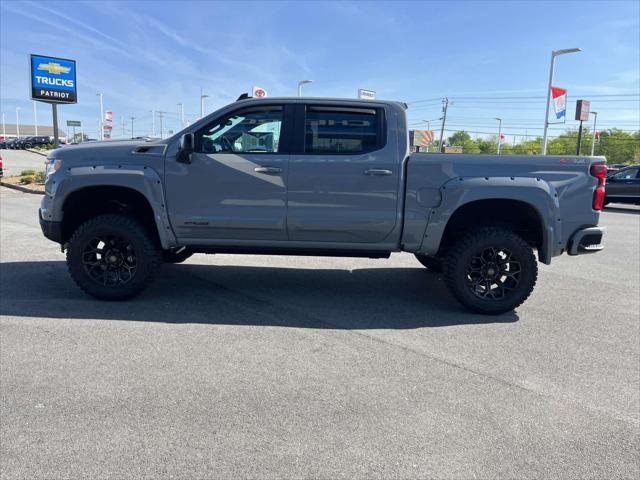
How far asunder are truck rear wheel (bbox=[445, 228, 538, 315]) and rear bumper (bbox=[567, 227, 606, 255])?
0.41 m

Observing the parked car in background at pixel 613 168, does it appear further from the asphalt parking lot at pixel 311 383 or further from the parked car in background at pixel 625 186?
the asphalt parking lot at pixel 311 383

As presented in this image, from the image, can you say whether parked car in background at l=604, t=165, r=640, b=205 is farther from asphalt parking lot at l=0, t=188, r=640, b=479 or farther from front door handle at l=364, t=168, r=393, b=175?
front door handle at l=364, t=168, r=393, b=175

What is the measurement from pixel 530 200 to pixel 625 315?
5.53ft

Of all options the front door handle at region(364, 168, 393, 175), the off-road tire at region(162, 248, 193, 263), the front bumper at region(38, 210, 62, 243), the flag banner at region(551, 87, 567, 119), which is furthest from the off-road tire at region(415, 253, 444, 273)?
the flag banner at region(551, 87, 567, 119)

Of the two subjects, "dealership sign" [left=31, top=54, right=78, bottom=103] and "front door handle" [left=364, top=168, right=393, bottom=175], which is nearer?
"front door handle" [left=364, top=168, right=393, bottom=175]

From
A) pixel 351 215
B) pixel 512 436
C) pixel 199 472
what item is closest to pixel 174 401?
pixel 199 472

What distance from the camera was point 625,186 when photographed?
1772 centimetres

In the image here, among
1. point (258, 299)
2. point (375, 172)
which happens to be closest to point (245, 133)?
point (375, 172)

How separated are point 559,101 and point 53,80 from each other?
2681 centimetres

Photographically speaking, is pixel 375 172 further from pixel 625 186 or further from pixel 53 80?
pixel 53 80

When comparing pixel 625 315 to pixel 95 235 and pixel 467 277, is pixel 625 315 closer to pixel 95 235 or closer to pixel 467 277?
pixel 467 277

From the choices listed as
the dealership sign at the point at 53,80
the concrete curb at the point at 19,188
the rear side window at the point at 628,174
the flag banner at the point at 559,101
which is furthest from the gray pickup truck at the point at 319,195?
the flag banner at the point at 559,101

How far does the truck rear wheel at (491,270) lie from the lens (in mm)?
4992

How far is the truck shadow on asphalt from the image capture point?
484cm
